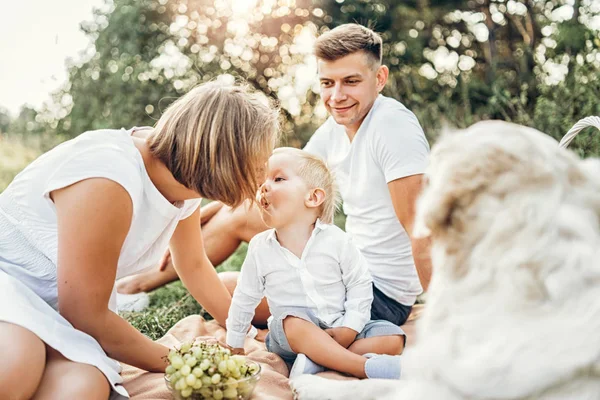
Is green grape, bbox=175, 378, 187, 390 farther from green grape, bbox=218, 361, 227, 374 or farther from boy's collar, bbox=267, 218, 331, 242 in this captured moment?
boy's collar, bbox=267, 218, 331, 242

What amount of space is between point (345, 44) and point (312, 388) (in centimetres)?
203

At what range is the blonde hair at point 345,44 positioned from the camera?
361 centimetres

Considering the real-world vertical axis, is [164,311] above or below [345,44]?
below

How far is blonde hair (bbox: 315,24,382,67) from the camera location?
11.8ft

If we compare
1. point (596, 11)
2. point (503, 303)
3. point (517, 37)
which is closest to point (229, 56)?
point (517, 37)

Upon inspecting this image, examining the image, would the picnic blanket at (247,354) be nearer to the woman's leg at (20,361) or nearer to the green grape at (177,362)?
the green grape at (177,362)

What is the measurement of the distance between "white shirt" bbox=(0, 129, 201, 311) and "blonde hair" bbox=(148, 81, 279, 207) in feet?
0.49

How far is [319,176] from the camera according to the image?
306 centimetres

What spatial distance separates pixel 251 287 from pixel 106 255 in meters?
0.82

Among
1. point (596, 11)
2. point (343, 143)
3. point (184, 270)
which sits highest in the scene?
point (596, 11)

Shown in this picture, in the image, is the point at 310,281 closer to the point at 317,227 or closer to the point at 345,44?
the point at 317,227

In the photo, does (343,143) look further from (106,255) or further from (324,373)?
(106,255)

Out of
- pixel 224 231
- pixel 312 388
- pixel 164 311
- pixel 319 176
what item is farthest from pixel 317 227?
pixel 164 311

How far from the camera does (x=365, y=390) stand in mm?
2199
